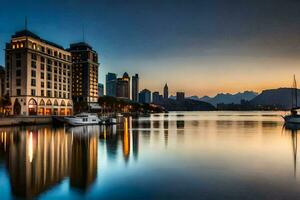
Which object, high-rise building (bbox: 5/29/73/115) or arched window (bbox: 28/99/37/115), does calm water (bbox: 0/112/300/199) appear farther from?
high-rise building (bbox: 5/29/73/115)

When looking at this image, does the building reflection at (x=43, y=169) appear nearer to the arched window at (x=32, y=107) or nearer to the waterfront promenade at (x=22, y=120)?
the waterfront promenade at (x=22, y=120)

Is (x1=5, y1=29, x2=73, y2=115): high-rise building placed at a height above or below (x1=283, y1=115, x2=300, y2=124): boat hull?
above

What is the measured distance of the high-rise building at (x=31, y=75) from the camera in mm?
115062

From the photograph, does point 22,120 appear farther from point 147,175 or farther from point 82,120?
point 147,175

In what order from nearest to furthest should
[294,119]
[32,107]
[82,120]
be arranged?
[82,120], [294,119], [32,107]

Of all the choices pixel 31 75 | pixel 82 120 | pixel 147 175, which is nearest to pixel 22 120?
pixel 82 120

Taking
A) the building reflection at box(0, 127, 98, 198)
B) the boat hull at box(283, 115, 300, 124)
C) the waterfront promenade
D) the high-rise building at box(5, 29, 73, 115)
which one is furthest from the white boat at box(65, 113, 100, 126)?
the boat hull at box(283, 115, 300, 124)

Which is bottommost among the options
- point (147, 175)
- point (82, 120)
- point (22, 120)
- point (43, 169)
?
point (147, 175)

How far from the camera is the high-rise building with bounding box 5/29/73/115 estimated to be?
11506cm

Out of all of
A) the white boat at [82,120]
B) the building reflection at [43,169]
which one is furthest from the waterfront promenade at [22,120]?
the building reflection at [43,169]

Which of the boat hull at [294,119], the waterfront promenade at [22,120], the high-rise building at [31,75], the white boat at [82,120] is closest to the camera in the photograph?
the waterfront promenade at [22,120]

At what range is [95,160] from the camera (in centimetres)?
3238

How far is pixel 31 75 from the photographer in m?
117

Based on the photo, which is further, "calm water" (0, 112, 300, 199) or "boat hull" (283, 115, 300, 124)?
"boat hull" (283, 115, 300, 124)
